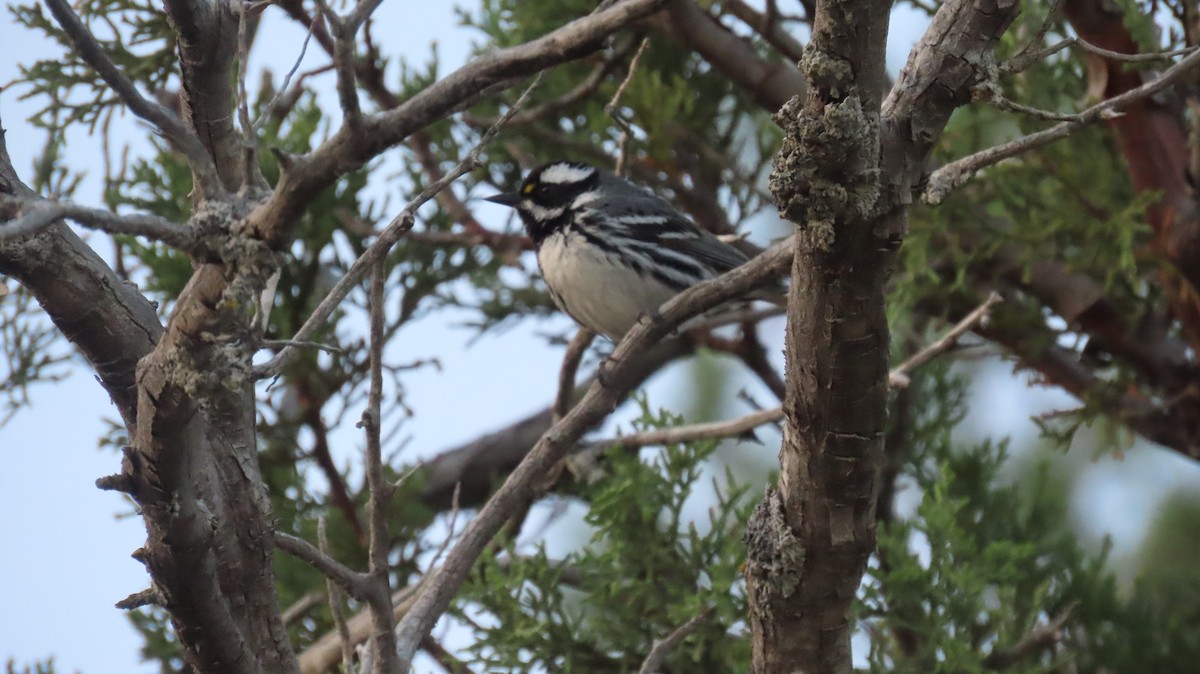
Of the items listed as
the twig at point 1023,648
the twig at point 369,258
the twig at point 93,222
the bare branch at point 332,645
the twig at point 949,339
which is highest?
the twig at point 949,339

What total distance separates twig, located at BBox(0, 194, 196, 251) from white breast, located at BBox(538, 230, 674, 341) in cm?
297

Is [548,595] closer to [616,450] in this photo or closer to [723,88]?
[616,450]

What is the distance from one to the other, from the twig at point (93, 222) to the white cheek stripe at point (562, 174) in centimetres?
319

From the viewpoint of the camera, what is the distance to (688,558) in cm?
409

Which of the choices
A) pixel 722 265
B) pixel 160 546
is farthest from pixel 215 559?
pixel 722 265

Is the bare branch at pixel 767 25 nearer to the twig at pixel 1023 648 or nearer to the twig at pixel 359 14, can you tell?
the twig at pixel 1023 648

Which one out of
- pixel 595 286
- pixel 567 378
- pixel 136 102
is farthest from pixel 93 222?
pixel 595 286

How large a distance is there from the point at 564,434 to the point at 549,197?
1.87m

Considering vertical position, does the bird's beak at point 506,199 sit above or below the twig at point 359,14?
above

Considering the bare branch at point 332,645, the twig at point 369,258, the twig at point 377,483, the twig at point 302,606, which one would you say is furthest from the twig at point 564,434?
the twig at point 302,606

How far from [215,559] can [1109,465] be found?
15.8ft

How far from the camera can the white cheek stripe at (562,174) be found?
4.99m

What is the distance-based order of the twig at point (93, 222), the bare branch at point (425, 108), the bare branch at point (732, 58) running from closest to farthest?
the twig at point (93, 222) < the bare branch at point (425, 108) < the bare branch at point (732, 58)

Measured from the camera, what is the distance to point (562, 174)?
5016 mm
